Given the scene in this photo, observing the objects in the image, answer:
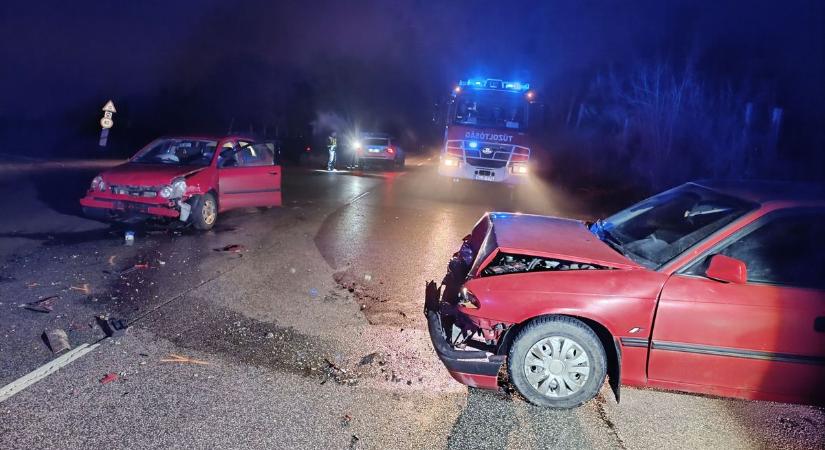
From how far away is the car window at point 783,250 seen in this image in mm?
3271

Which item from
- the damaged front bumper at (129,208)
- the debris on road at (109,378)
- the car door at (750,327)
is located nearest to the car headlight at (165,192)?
the damaged front bumper at (129,208)

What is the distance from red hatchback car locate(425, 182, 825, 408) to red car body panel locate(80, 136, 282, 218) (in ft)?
18.7

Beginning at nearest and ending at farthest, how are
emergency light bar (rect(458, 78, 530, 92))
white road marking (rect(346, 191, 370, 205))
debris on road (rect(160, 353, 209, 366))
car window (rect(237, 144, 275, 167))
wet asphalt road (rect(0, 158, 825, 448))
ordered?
wet asphalt road (rect(0, 158, 825, 448)), debris on road (rect(160, 353, 209, 366)), car window (rect(237, 144, 275, 167)), white road marking (rect(346, 191, 370, 205)), emergency light bar (rect(458, 78, 530, 92))

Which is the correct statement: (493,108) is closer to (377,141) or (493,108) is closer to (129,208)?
(129,208)

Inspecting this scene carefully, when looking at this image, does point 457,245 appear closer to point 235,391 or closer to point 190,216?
Answer: point 190,216

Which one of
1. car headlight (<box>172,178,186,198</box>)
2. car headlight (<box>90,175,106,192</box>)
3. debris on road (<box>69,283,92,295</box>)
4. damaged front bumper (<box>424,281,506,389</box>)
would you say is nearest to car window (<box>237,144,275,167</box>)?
car headlight (<box>172,178,186,198</box>)

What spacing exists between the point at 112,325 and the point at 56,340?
0.42 meters

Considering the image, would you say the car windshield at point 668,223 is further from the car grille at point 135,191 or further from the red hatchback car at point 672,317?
the car grille at point 135,191

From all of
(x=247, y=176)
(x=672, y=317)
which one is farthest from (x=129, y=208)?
(x=672, y=317)

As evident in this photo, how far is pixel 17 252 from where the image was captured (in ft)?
21.0

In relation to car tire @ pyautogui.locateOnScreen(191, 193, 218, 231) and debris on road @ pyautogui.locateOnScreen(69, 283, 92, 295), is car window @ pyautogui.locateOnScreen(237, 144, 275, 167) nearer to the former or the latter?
car tire @ pyautogui.locateOnScreen(191, 193, 218, 231)

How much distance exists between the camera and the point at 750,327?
126 inches

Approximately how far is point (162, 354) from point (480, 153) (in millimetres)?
10468

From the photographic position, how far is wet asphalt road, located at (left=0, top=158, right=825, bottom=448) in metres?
3.00
